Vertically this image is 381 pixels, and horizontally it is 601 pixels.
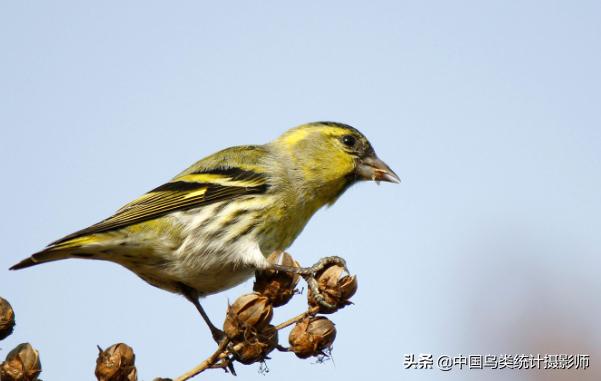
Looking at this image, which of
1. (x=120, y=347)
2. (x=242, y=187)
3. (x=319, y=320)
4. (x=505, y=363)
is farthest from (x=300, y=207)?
(x=505, y=363)

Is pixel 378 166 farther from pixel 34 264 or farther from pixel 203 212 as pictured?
pixel 34 264

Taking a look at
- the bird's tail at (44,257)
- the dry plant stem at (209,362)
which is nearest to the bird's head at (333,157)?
the bird's tail at (44,257)

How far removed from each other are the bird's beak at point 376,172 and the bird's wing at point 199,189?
2.73 ft

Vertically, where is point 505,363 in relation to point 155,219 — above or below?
below

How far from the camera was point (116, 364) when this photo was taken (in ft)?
9.35

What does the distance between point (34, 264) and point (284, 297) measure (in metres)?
1.46

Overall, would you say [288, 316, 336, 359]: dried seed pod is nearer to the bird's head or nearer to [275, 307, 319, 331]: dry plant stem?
[275, 307, 319, 331]: dry plant stem

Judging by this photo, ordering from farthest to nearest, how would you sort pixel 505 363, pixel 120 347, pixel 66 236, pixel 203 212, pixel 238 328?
pixel 203 212 < pixel 66 236 < pixel 238 328 < pixel 120 347 < pixel 505 363

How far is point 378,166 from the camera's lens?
Result: 5.67 meters

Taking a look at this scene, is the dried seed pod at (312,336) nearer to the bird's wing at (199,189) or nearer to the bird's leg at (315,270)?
the bird's leg at (315,270)

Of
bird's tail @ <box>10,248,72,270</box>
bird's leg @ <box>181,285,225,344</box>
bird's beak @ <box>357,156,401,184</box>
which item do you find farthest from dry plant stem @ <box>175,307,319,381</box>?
bird's beak @ <box>357,156,401,184</box>

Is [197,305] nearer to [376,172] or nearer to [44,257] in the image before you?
[44,257]

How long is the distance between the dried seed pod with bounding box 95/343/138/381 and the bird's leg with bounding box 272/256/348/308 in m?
0.85

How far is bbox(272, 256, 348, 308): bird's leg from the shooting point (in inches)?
127
